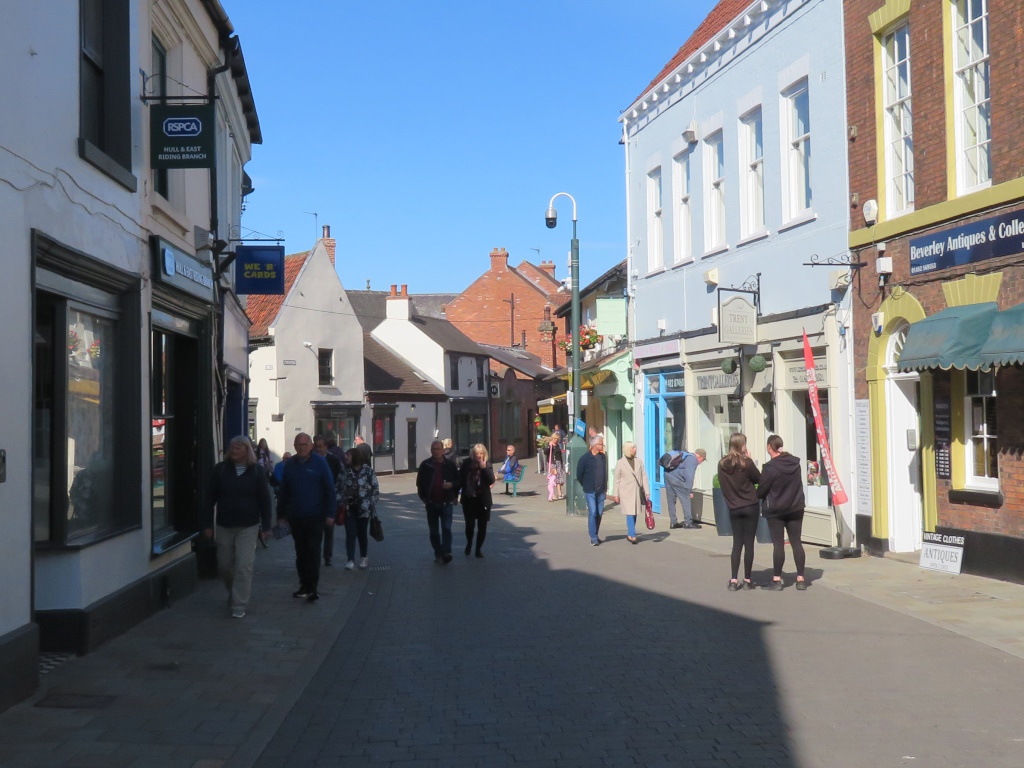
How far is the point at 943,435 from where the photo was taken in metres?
13.1

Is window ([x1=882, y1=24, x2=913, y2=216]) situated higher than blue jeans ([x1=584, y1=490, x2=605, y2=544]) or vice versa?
window ([x1=882, y1=24, x2=913, y2=216])

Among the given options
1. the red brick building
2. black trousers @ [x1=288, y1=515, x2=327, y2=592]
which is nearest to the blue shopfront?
the red brick building

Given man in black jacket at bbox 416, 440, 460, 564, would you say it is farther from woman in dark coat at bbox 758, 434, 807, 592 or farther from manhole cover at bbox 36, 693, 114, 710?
manhole cover at bbox 36, 693, 114, 710

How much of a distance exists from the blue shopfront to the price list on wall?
8.46 meters

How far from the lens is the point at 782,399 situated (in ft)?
56.9

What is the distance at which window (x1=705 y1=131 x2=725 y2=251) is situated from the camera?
65.3 feet

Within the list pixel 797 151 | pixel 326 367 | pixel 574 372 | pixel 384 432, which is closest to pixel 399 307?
pixel 384 432

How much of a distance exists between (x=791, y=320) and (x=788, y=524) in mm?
5514

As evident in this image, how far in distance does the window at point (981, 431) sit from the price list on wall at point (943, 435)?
0.26 metres

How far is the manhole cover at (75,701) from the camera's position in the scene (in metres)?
6.90

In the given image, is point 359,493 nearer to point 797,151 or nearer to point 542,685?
point 542,685

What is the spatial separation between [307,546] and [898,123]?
923 cm

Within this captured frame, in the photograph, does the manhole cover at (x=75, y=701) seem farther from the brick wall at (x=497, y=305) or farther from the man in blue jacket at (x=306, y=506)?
the brick wall at (x=497, y=305)

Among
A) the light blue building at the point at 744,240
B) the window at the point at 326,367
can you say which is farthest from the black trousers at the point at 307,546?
the window at the point at 326,367
